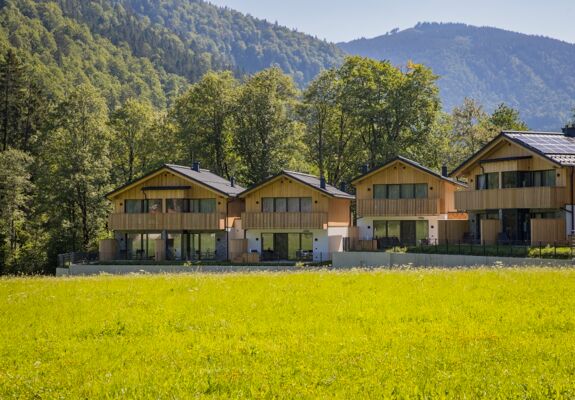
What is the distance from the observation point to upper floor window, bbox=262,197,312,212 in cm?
5225

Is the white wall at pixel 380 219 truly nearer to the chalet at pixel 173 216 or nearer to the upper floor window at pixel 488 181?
the upper floor window at pixel 488 181

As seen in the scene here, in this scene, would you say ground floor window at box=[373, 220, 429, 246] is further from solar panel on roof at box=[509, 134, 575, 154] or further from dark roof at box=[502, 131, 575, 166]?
solar panel on roof at box=[509, 134, 575, 154]

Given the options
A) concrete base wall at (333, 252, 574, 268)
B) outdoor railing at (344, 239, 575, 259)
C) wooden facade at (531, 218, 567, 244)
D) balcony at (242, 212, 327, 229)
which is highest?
balcony at (242, 212, 327, 229)

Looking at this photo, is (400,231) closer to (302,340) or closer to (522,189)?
(522,189)

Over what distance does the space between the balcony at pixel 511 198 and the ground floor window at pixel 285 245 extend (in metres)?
11.1

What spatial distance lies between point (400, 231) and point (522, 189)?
11193mm

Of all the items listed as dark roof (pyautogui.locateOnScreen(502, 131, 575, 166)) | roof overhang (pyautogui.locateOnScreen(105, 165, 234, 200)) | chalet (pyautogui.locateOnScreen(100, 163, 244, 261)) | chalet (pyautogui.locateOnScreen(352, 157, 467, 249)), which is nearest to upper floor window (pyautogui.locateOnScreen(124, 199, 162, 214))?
chalet (pyautogui.locateOnScreen(100, 163, 244, 261))

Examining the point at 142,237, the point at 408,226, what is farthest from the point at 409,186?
the point at 142,237

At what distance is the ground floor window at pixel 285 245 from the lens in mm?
52250

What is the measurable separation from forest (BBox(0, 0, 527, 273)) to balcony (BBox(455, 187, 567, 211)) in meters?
16.6

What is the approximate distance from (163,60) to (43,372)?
181 meters

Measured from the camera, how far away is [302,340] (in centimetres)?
1522

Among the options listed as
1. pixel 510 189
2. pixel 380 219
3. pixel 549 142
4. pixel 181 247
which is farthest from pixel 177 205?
pixel 549 142

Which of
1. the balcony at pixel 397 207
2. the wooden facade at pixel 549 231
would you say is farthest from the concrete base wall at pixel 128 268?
the wooden facade at pixel 549 231
